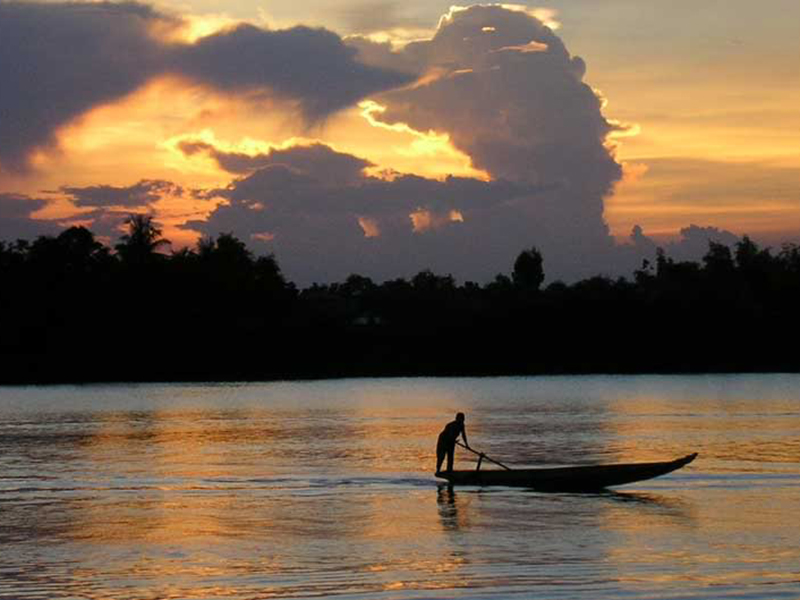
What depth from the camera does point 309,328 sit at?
14362 cm

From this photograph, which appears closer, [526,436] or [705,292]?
[526,436]

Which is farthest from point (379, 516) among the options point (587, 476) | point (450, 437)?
point (587, 476)

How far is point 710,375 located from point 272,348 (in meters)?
44.1

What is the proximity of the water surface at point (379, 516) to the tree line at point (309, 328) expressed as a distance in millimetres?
72432

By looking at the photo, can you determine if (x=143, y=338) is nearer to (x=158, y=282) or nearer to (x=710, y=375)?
(x=158, y=282)

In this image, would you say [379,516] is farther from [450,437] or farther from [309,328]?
[309,328]

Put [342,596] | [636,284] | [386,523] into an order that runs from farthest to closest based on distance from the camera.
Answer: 1. [636,284]
2. [386,523]
3. [342,596]

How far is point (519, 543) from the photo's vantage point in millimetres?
26078

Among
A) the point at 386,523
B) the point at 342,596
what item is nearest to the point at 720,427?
the point at 386,523

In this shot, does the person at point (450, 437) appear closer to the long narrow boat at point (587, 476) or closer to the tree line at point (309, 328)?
the long narrow boat at point (587, 476)

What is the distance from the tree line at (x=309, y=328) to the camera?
140 m

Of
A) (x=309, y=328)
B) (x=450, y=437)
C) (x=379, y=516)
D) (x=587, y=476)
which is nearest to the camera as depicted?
(x=379, y=516)

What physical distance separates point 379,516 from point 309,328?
371ft

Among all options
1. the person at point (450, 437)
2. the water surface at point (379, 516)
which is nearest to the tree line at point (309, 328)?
A: the water surface at point (379, 516)
